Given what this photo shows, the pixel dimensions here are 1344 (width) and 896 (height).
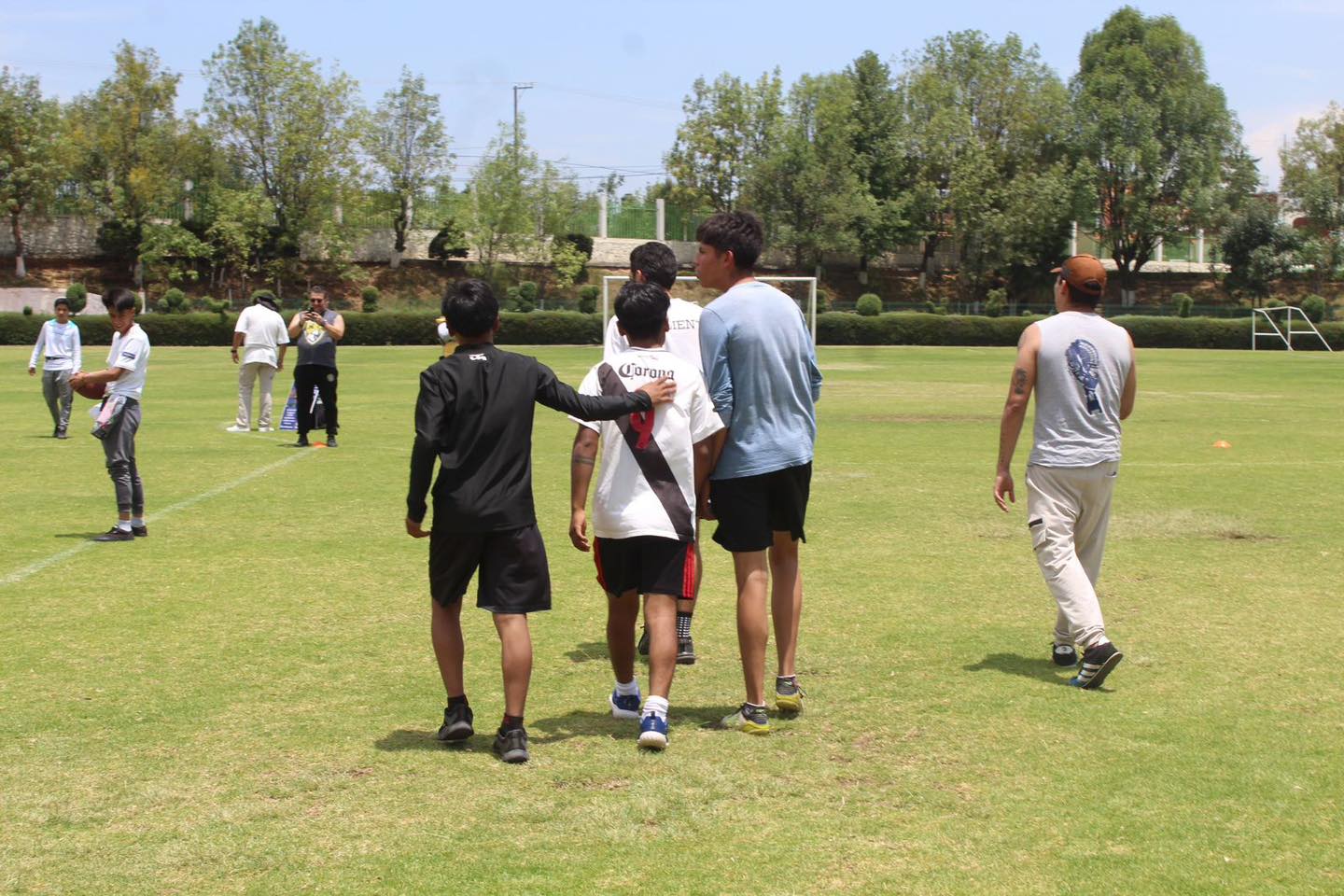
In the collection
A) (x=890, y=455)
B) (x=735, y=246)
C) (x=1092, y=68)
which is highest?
(x=1092, y=68)

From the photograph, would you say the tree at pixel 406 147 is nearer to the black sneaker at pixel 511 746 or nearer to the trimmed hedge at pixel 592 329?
the trimmed hedge at pixel 592 329

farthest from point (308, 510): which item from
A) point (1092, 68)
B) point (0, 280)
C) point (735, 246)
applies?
point (1092, 68)

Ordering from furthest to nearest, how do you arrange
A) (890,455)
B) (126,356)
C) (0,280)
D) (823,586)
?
(0,280), (890,455), (126,356), (823,586)

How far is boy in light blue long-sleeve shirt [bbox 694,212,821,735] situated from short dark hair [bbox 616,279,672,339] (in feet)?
0.85

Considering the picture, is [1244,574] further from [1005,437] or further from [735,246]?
[735,246]

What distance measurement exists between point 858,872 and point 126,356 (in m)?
7.48

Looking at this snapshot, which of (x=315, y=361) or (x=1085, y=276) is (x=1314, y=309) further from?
(x=1085, y=276)

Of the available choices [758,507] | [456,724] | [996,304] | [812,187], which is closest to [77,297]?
[812,187]

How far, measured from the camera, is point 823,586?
28.1 feet

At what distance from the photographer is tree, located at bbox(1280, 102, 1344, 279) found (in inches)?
2857

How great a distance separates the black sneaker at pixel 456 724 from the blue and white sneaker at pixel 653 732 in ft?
2.20

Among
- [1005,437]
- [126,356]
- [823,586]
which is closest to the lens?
[1005,437]

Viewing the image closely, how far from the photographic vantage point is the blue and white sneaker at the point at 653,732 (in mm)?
5273

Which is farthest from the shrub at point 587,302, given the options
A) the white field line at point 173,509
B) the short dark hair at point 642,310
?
the short dark hair at point 642,310
